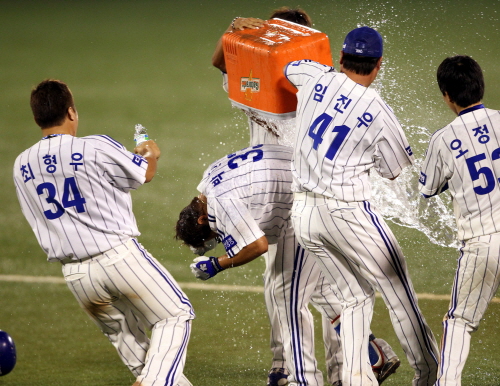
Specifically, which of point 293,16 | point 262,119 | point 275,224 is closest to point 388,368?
point 275,224

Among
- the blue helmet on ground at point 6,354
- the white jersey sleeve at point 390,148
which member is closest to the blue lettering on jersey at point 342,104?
the white jersey sleeve at point 390,148

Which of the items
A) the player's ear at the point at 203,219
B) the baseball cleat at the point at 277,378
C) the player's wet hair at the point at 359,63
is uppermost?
the player's wet hair at the point at 359,63

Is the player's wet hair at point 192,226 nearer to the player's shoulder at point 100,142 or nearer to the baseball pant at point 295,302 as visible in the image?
the baseball pant at point 295,302

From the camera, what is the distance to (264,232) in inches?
163

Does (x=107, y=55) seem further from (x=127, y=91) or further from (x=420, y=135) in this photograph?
(x=420, y=135)

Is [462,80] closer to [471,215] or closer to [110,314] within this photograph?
[471,215]

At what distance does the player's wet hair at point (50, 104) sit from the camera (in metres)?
3.66

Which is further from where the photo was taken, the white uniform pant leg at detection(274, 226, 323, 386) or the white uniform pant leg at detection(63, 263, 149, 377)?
the white uniform pant leg at detection(274, 226, 323, 386)

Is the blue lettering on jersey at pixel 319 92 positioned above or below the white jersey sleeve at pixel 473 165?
above

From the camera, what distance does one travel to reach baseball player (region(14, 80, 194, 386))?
3.55 meters

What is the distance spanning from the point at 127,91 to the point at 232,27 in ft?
24.0

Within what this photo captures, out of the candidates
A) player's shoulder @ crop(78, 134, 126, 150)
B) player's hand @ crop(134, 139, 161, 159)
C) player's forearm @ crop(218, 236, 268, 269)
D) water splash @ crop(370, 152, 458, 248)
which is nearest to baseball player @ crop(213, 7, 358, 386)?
player's forearm @ crop(218, 236, 268, 269)

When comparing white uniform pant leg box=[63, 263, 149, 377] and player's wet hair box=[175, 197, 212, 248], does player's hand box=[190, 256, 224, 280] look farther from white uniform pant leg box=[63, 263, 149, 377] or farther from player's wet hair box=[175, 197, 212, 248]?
white uniform pant leg box=[63, 263, 149, 377]

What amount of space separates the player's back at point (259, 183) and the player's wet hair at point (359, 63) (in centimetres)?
68
